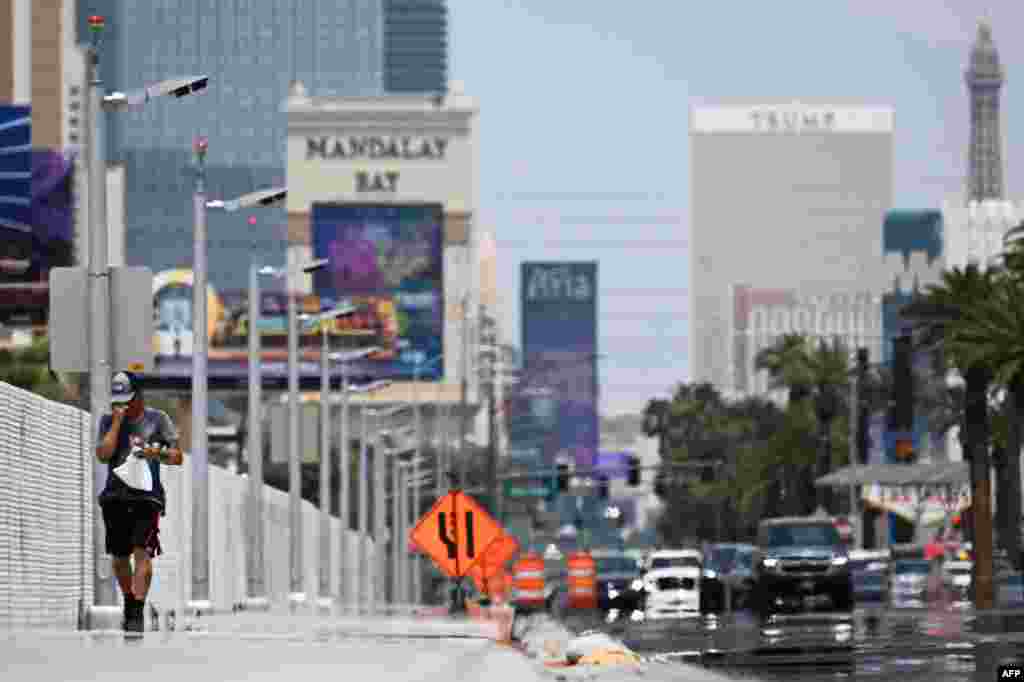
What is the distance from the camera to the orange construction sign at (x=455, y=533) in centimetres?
4959

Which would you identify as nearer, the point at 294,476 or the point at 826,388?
the point at 294,476

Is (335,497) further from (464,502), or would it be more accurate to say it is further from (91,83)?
(91,83)

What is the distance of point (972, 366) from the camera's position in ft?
254

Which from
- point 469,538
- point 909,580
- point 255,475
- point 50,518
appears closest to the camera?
point 50,518

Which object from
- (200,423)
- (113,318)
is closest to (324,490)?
(200,423)

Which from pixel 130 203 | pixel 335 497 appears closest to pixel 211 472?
pixel 130 203

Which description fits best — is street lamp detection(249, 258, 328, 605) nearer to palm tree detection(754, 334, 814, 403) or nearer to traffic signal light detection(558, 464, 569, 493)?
traffic signal light detection(558, 464, 569, 493)

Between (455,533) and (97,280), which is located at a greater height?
(97,280)

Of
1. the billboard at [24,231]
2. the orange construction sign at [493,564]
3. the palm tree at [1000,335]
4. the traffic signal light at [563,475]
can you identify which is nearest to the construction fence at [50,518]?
the orange construction sign at [493,564]

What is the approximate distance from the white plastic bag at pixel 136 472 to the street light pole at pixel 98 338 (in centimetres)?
380

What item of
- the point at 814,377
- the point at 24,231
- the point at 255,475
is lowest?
the point at 255,475

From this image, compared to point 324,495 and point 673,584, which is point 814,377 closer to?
→ point 673,584

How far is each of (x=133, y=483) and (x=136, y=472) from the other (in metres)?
0.26

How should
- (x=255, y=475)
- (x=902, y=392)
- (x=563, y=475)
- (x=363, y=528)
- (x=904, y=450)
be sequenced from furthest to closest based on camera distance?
1. (x=902, y=392)
2. (x=563, y=475)
3. (x=904, y=450)
4. (x=363, y=528)
5. (x=255, y=475)
